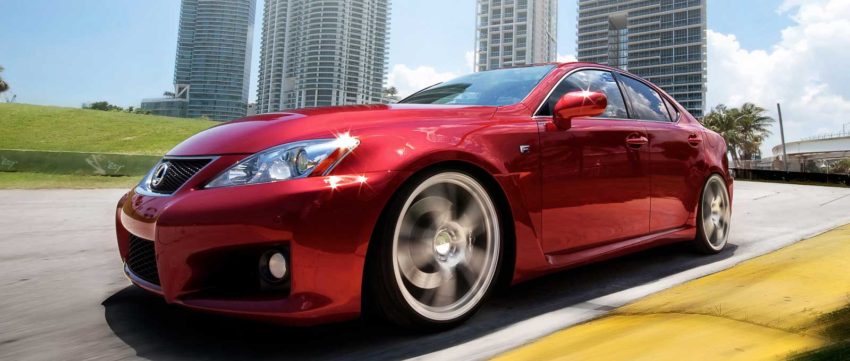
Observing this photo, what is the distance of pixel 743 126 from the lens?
6122cm

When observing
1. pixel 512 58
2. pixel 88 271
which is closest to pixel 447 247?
pixel 88 271

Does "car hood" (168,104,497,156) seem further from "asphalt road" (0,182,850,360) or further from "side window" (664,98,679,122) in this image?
"side window" (664,98,679,122)

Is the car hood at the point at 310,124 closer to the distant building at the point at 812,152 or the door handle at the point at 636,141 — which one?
the door handle at the point at 636,141

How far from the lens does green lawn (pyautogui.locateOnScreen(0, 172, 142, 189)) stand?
14195 mm

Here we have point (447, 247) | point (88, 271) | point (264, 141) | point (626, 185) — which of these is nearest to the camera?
point (264, 141)

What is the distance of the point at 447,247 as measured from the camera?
7.68 feet

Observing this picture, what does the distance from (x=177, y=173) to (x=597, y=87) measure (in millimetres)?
2425

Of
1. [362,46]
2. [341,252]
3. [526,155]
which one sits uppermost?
[362,46]

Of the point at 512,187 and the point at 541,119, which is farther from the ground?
the point at 541,119

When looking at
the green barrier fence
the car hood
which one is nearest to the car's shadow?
the car hood

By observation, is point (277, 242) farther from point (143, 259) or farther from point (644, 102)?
point (644, 102)

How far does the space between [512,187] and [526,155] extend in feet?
0.61

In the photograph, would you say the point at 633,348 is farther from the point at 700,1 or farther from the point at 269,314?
the point at 700,1

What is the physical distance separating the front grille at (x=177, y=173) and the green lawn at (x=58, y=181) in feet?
45.7
